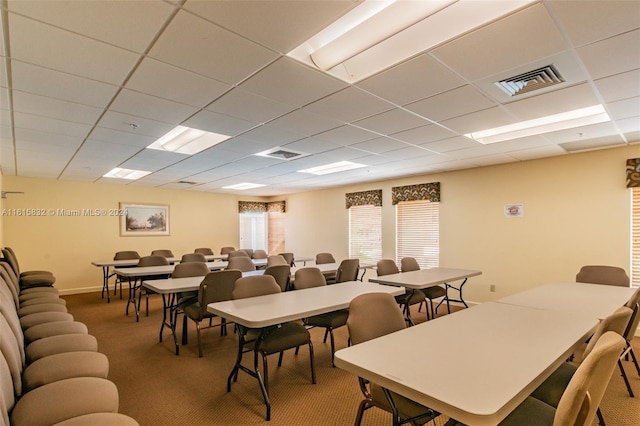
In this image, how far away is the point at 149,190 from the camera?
7773 mm

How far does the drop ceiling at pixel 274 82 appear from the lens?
1.63 metres

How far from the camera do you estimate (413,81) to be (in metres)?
2.31

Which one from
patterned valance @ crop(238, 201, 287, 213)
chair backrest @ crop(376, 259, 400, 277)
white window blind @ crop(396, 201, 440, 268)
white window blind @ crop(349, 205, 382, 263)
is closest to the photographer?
chair backrest @ crop(376, 259, 400, 277)

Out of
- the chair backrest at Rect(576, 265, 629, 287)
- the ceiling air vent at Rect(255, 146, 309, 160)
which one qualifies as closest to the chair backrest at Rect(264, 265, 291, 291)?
the ceiling air vent at Rect(255, 146, 309, 160)

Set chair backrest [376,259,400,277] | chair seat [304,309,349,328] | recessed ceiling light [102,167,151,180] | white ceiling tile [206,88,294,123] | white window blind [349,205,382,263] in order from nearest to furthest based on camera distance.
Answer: white ceiling tile [206,88,294,123]
chair seat [304,309,349,328]
chair backrest [376,259,400,277]
recessed ceiling light [102,167,151,180]
white window blind [349,205,382,263]

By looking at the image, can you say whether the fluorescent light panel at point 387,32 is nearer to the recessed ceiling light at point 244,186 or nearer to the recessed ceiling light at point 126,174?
the recessed ceiling light at point 126,174

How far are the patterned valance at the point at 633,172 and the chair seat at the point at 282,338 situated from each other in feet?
15.0

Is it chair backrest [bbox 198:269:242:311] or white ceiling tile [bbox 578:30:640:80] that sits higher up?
white ceiling tile [bbox 578:30:640:80]

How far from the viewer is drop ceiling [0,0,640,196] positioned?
1632 mm

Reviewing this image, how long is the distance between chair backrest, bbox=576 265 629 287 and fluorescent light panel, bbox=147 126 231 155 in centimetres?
468

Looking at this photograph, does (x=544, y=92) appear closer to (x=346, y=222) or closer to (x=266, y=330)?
(x=266, y=330)

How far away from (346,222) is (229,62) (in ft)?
19.4

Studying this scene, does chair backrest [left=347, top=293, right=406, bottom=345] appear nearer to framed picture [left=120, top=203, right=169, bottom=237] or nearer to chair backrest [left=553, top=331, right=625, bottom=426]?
chair backrest [left=553, top=331, right=625, bottom=426]

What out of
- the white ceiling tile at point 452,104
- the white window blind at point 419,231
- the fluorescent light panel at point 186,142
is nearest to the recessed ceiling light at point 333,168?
the white window blind at point 419,231
